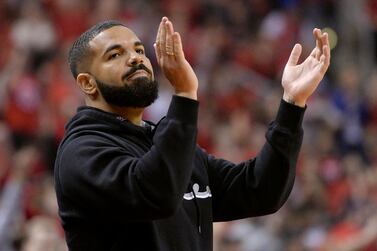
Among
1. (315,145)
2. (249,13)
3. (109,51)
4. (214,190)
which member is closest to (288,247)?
(315,145)

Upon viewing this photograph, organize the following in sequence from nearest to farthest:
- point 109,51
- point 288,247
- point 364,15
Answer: point 109,51 < point 288,247 < point 364,15

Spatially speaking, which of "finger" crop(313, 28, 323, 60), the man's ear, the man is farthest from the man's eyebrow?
"finger" crop(313, 28, 323, 60)

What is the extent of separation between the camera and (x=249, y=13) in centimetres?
1117

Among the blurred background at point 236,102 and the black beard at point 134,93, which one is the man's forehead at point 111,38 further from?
the blurred background at point 236,102

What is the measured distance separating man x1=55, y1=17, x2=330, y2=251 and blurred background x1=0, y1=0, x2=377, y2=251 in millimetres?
2325

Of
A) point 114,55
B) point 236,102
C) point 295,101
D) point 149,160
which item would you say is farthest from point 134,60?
point 236,102

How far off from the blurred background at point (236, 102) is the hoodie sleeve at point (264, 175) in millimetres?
2210

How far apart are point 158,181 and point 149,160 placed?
72 millimetres

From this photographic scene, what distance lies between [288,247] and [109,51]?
13.2 ft

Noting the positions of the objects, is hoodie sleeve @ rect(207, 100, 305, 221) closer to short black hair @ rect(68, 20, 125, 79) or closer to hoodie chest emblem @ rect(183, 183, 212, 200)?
hoodie chest emblem @ rect(183, 183, 212, 200)

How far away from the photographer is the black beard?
3172 mm

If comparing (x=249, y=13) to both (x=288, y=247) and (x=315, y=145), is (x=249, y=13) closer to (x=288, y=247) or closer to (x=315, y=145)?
(x=315, y=145)

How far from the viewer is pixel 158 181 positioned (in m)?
2.89

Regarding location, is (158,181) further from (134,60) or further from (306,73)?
(306,73)
